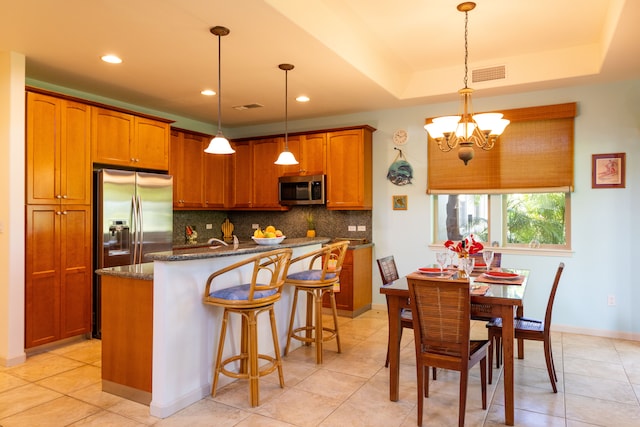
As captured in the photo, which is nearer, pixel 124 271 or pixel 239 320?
pixel 124 271

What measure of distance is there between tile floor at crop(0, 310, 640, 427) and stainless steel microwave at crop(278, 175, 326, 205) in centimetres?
221

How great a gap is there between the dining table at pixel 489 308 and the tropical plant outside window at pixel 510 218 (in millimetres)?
1826

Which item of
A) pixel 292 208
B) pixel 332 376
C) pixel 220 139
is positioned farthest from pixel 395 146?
pixel 332 376

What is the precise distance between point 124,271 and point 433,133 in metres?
2.54

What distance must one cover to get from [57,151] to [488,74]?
4.25 meters

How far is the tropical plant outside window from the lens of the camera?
4598mm

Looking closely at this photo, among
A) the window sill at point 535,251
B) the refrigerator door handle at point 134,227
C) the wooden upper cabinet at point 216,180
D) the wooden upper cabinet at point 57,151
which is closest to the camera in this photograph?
the wooden upper cabinet at point 57,151

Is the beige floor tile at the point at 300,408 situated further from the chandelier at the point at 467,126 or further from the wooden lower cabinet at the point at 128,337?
the chandelier at the point at 467,126

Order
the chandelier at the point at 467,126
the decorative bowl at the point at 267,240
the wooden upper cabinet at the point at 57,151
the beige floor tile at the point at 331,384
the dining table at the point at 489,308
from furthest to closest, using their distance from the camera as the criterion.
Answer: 1. the wooden upper cabinet at the point at 57,151
2. the decorative bowl at the point at 267,240
3. the chandelier at the point at 467,126
4. the beige floor tile at the point at 331,384
5. the dining table at the point at 489,308

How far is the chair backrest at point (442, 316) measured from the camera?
2.33 metres

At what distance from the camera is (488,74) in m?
4.42

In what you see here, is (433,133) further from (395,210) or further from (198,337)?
(198,337)

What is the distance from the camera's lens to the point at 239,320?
324 cm

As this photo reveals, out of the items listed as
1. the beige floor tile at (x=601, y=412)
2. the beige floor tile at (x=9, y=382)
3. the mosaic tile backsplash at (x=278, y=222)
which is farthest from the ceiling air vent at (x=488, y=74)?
the beige floor tile at (x=9, y=382)
